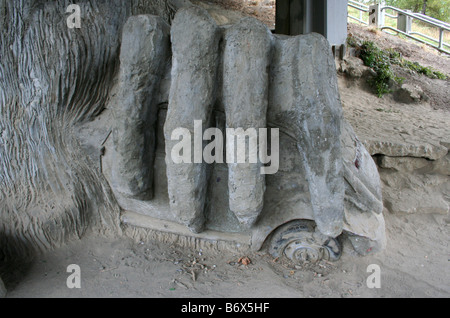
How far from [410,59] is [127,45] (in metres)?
4.37

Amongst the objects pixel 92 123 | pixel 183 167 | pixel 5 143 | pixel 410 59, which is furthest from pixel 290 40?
pixel 410 59

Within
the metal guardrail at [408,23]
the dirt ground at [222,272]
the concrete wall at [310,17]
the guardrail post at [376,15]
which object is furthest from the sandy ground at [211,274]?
the guardrail post at [376,15]

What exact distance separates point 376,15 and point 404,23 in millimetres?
502

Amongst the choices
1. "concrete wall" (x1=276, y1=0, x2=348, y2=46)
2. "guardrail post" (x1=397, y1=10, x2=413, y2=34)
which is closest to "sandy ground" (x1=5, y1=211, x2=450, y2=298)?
"concrete wall" (x1=276, y1=0, x2=348, y2=46)

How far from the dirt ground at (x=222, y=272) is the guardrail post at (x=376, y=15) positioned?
575cm

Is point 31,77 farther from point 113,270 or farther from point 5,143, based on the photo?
point 113,270

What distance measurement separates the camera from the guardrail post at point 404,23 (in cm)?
678

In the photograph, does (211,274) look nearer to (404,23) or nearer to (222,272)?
(222,272)

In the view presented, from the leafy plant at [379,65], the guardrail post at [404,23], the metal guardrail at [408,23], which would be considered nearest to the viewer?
the leafy plant at [379,65]

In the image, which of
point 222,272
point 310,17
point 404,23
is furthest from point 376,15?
point 222,272

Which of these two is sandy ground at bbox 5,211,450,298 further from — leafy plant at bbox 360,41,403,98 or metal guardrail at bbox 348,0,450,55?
metal guardrail at bbox 348,0,450,55

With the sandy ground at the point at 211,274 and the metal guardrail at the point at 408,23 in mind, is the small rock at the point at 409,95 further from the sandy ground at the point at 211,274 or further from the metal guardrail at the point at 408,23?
the metal guardrail at the point at 408,23

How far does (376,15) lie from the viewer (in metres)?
Answer: 7.11

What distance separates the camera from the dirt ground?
1646 mm
